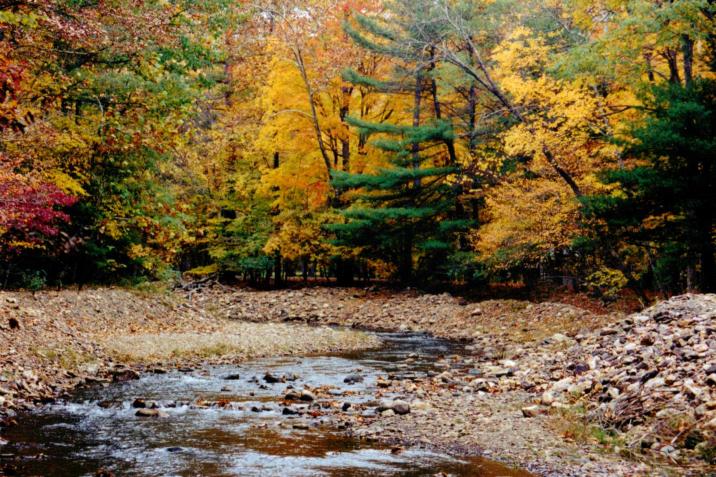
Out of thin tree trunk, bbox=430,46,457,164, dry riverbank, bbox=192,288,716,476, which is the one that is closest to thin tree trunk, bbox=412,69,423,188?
thin tree trunk, bbox=430,46,457,164

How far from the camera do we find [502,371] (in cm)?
1180

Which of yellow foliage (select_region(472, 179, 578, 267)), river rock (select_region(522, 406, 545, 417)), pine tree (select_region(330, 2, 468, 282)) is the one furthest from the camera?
pine tree (select_region(330, 2, 468, 282))

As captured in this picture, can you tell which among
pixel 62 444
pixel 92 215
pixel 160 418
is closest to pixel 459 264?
pixel 92 215

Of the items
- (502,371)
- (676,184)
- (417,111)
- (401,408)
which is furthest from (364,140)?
(401,408)

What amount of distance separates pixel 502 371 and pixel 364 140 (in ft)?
73.1

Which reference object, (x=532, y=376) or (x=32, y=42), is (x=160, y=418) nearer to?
(x=532, y=376)

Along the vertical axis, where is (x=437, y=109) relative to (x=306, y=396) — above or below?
above

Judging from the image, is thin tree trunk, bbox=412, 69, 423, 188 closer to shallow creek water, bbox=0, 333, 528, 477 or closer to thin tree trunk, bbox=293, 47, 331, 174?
thin tree trunk, bbox=293, 47, 331, 174

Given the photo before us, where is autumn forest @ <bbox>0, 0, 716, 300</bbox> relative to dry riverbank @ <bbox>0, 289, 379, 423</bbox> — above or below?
above

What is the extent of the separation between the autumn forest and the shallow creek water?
13.2 feet

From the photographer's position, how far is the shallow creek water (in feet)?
21.0

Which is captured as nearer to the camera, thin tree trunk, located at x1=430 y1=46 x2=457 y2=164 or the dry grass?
the dry grass

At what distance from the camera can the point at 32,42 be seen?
11.7m

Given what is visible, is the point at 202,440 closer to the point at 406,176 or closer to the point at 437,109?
the point at 406,176
